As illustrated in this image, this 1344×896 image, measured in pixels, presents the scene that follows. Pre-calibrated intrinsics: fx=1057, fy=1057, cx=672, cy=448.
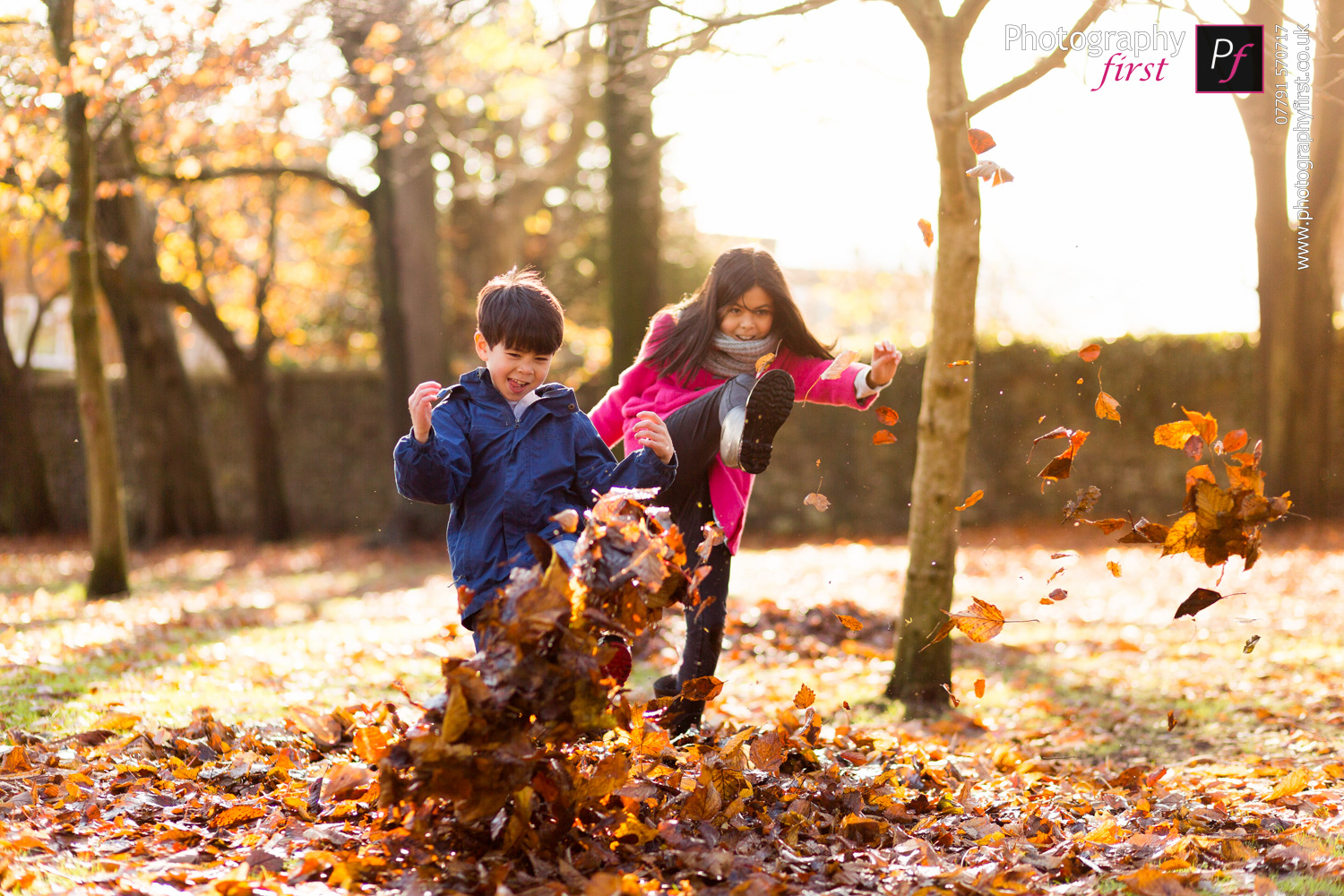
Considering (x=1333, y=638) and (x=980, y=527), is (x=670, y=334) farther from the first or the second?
(x=980, y=527)

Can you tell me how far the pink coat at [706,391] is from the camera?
3.96 m

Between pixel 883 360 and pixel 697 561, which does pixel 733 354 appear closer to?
pixel 883 360

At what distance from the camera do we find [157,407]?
1470 centimetres

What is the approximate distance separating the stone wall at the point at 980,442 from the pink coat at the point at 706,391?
978 cm

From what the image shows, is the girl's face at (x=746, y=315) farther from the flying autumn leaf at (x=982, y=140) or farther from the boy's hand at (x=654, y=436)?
the flying autumn leaf at (x=982, y=140)

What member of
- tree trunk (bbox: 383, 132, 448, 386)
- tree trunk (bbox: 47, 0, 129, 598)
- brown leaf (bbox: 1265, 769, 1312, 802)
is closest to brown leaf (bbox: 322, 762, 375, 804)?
brown leaf (bbox: 1265, 769, 1312, 802)

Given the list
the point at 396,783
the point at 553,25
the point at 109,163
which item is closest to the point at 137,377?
the point at 109,163

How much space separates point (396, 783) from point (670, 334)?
205cm

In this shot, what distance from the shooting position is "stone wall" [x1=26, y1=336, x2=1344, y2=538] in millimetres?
13695

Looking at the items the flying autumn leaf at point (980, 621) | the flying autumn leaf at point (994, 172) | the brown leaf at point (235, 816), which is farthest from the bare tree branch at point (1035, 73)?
the brown leaf at point (235, 816)

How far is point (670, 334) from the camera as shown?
4051 millimetres

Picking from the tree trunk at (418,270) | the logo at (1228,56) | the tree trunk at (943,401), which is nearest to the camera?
the tree trunk at (943,401)

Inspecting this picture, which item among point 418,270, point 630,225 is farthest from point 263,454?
point 630,225

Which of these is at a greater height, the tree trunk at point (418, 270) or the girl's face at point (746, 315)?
the tree trunk at point (418, 270)
